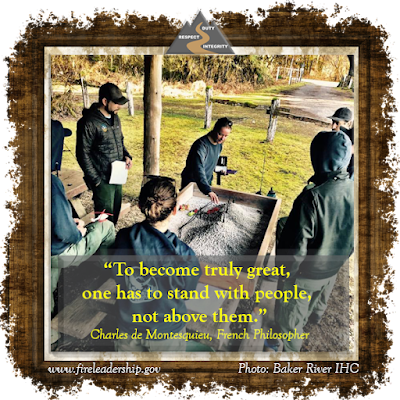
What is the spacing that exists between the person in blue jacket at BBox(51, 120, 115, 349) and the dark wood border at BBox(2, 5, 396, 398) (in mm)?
92

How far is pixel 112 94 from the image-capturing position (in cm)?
239

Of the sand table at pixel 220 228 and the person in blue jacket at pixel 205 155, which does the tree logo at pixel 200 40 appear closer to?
the person in blue jacket at pixel 205 155

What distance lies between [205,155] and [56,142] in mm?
1177

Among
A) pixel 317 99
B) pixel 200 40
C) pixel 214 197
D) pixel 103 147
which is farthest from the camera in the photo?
pixel 214 197

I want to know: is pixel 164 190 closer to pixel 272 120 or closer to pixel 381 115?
pixel 272 120

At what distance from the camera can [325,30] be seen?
2244mm

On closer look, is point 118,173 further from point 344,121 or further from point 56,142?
point 344,121

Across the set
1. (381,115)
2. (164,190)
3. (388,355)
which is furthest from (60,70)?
(388,355)

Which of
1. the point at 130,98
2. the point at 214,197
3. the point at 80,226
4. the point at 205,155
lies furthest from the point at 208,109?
the point at 80,226

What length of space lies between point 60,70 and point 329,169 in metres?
2.19

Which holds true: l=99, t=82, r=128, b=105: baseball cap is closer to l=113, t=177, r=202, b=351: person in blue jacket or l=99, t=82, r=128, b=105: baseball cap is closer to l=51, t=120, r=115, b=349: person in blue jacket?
l=51, t=120, r=115, b=349: person in blue jacket

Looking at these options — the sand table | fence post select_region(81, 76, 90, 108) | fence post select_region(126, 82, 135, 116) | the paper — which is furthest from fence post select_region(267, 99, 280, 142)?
fence post select_region(81, 76, 90, 108)

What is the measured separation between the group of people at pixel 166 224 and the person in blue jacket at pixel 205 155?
0.4 inches

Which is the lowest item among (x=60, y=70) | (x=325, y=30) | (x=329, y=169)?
(x=329, y=169)
